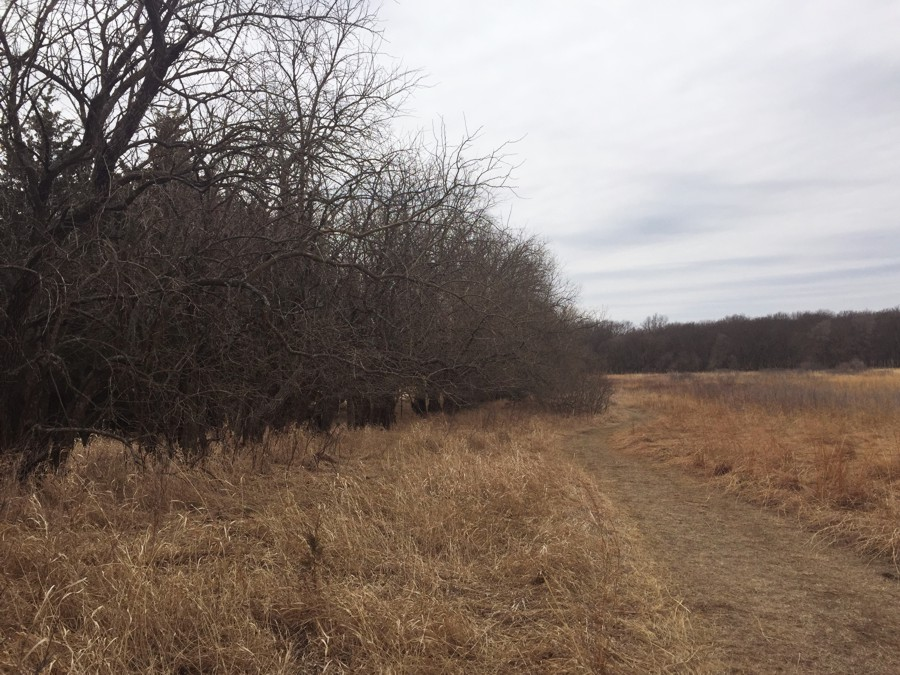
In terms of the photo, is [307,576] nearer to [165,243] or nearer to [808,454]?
[165,243]

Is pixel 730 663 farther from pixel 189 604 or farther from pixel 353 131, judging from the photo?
pixel 353 131

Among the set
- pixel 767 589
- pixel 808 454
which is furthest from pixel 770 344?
pixel 767 589

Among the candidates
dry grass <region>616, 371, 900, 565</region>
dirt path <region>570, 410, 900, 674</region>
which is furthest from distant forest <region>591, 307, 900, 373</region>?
dirt path <region>570, 410, 900, 674</region>

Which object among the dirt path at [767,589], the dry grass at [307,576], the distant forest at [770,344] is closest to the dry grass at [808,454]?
the dirt path at [767,589]

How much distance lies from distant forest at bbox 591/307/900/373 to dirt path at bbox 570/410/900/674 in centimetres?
5799

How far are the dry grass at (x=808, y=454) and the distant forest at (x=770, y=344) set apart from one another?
4946cm

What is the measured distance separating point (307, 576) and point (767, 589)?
3244 millimetres

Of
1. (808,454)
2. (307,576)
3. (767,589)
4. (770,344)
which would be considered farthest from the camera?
(770,344)

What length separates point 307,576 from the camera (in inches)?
158

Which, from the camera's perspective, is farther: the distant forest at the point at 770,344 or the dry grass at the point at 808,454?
the distant forest at the point at 770,344

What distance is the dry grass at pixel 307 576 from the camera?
321 cm

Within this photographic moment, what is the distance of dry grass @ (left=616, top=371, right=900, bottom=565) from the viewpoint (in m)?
6.56

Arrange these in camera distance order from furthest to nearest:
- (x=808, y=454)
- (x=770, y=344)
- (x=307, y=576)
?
(x=770, y=344) → (x=808, y=454) → (x=307, y=576)

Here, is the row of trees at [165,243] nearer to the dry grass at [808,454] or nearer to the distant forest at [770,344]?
the dry grass at [808,454]
